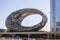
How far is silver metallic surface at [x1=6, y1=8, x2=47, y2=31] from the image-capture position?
7.55 feet

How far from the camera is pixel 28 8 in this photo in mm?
2432

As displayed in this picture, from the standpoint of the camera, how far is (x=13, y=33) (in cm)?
227

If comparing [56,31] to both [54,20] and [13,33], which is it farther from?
[13,33]

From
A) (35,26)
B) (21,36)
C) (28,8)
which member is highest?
(28,8)

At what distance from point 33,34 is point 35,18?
0.79 ft

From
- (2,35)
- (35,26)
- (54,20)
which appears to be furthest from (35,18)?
(2,35)

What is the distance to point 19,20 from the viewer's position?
7.89ft

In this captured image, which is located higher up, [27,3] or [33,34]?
[27,3]

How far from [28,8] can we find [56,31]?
57 centimetres

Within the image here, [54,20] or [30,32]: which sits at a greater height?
[54,20]

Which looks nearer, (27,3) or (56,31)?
(56,31)

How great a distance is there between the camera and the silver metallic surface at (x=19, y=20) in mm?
2301

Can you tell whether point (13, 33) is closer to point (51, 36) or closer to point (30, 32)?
point (30, 32)

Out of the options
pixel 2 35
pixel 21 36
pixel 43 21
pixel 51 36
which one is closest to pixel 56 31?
pixel 51 36
